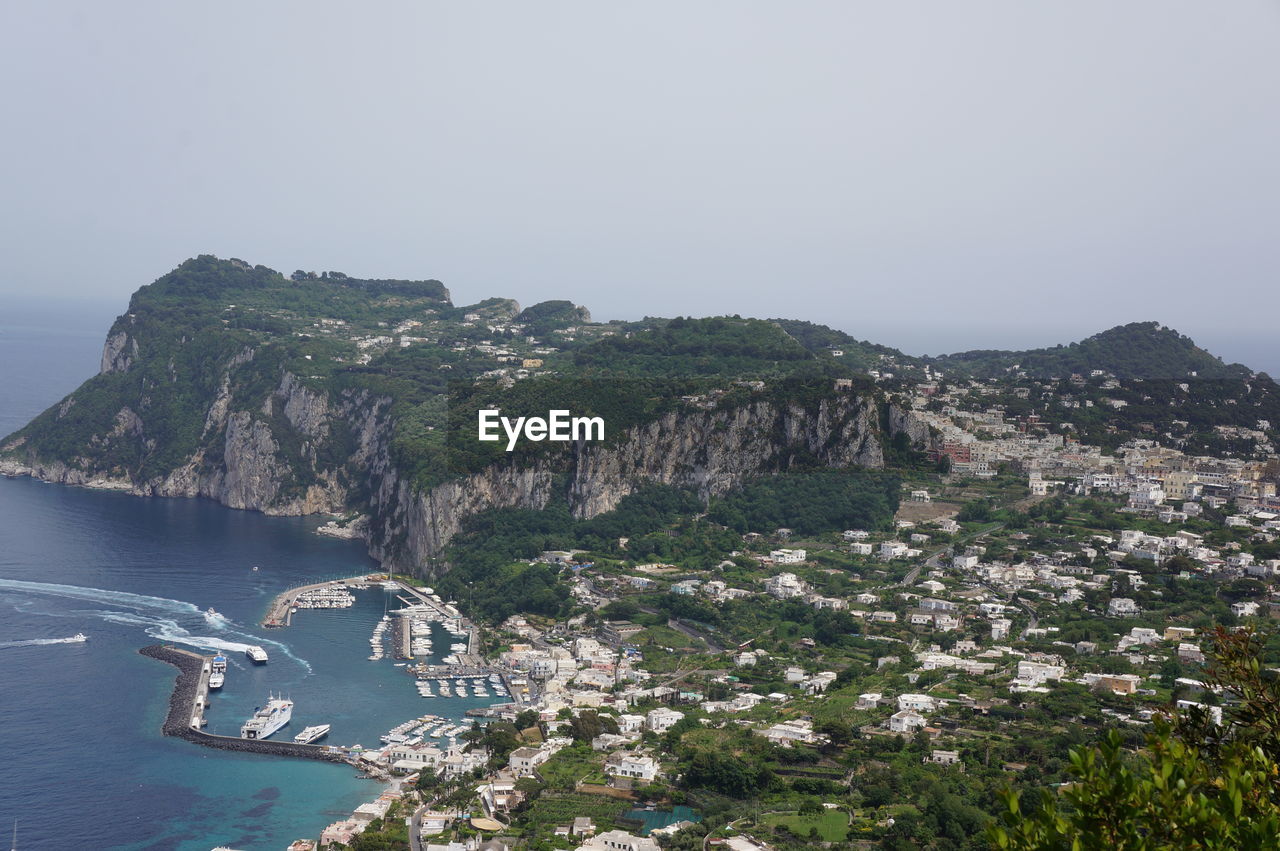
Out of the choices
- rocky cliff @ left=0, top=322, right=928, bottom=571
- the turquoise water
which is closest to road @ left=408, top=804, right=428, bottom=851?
the turquoise water

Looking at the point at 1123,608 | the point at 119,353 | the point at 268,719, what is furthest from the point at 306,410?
the point at 1123,608

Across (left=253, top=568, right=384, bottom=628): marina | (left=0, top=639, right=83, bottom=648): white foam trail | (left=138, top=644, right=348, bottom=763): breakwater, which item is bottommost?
(left=138, top=644, right=348, bottom=763): breakwater

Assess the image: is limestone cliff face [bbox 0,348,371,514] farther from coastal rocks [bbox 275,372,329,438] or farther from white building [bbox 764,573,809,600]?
white building [bbox 764,573,809,600]

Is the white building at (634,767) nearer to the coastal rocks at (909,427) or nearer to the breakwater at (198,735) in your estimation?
the breakwater at (198,735)

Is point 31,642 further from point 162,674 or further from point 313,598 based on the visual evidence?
point 313,598

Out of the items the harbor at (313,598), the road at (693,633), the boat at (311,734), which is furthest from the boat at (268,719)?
the road at (693,633)

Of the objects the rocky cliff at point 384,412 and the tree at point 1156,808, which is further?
the rocky cliff at point 384,412
